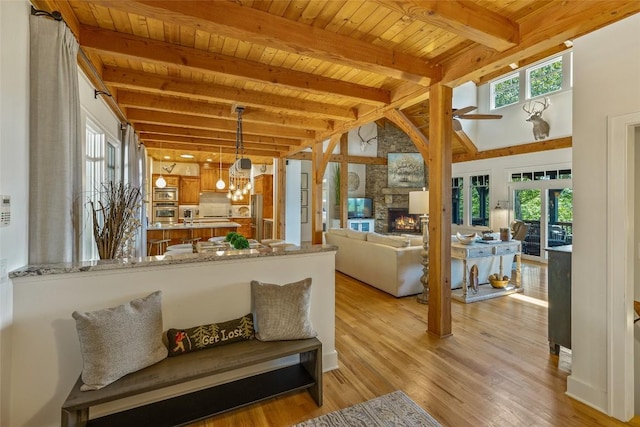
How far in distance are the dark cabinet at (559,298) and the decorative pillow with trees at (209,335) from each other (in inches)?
106

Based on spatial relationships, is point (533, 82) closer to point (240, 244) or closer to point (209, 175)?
point (240, 244)

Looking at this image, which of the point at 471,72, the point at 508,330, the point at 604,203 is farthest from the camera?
the point at 508,330

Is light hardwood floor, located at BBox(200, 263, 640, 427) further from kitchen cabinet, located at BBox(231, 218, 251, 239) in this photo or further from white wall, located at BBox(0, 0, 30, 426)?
kitchen cabinet, located at BBox(231, 218, 251, 239)

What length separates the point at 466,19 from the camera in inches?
80.9

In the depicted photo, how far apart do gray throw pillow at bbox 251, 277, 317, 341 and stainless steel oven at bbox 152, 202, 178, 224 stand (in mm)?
7173

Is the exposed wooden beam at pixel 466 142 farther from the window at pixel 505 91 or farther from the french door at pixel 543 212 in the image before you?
the french door at pixel 543 212

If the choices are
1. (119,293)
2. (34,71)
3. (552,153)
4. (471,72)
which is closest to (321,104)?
(471,72)

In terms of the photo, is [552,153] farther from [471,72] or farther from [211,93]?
[211,93]

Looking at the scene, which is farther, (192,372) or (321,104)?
(321,104)

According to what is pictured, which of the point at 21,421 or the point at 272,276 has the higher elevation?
the point at 272,276

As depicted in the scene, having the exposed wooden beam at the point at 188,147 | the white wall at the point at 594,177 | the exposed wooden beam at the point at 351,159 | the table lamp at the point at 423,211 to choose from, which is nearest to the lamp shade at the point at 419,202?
the table lamp at the point at 423,211

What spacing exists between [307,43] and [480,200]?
7865 millimetres

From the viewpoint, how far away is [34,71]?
5.60 feet

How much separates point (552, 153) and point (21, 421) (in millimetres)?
8951
